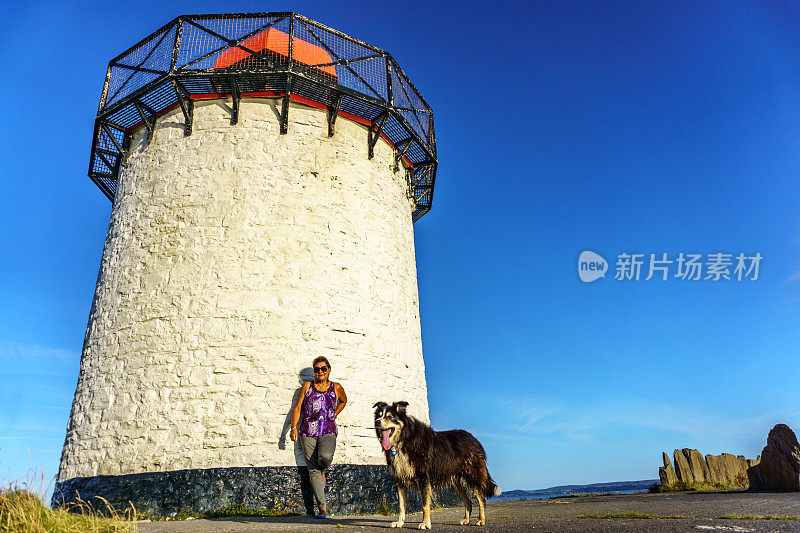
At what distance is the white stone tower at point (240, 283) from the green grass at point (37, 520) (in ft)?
8.86

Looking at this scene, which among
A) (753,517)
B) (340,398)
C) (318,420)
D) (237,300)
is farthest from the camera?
(237,300)

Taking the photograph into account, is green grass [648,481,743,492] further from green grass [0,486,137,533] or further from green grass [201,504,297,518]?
green grass [0,486,137,533]

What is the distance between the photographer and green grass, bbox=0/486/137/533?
480cm

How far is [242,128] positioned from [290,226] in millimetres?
2401

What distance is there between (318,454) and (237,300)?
308cm

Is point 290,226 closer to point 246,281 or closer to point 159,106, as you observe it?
point 246,281

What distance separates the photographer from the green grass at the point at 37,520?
480 cm

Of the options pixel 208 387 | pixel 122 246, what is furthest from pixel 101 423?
pixel 122 246

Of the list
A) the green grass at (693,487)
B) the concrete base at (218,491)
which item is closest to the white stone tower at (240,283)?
the concrete base at (218,491)

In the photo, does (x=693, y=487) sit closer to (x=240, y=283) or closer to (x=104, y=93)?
(x=240, y=283)

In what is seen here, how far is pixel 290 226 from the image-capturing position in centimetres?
975

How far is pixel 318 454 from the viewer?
802 cm

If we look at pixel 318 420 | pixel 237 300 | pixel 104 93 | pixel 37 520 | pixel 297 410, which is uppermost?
pixel 104 93

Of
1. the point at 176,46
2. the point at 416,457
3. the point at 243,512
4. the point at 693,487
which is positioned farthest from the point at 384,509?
the point at 693,487
